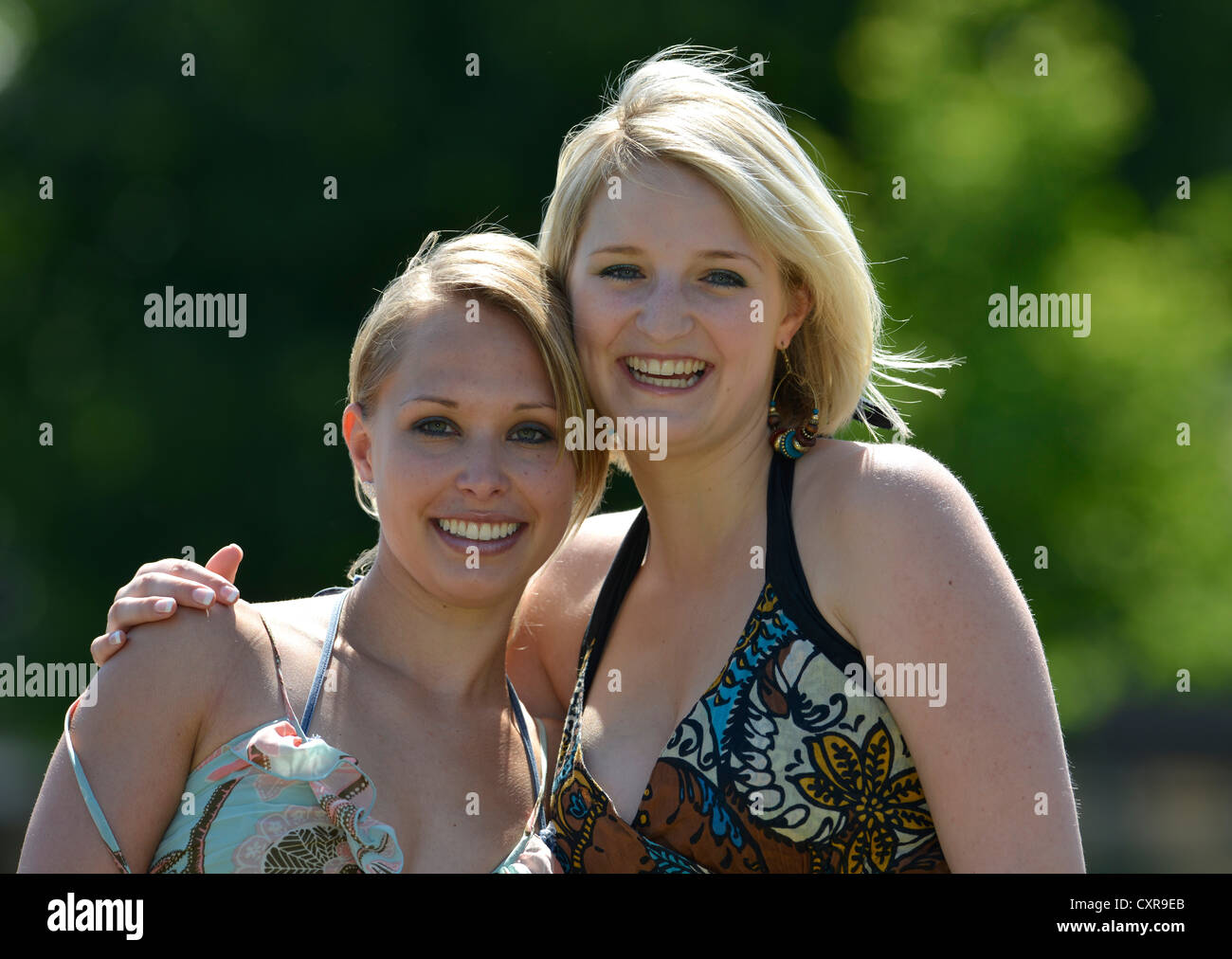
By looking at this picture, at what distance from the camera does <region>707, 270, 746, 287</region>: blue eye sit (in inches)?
127

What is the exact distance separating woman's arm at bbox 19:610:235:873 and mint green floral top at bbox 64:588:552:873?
0.14 feet

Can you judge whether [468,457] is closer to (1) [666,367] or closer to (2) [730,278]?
(1) [666,367]

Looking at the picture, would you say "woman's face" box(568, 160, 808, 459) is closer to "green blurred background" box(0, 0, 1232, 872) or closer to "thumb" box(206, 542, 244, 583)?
"thumb" box(206, 542, 244, 583)

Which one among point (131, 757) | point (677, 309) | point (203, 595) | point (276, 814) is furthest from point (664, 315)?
point (131, 757)

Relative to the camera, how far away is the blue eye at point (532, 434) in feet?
10.4

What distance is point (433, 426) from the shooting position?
10.3 feet

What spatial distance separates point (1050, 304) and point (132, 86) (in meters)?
7.02

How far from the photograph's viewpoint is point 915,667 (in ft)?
9.18

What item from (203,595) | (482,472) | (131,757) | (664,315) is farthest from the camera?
(664,315)

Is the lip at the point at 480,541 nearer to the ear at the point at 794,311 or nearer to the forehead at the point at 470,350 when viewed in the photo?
the forehead at the point at 470,350

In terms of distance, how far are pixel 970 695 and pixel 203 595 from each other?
1.57 m

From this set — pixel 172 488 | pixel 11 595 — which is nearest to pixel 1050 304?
pixel 172 488

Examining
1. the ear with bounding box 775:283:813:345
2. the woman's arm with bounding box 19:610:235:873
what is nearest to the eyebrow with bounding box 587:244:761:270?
the ear with bounding box 775:283:813:345

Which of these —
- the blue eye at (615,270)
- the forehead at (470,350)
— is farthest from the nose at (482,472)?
the blue eye at (615,270)
